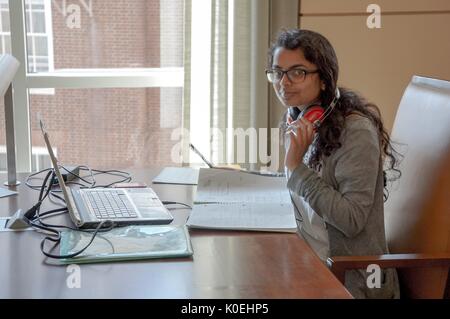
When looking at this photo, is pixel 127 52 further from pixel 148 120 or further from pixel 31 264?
pixel 31 264

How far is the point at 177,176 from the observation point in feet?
6.36

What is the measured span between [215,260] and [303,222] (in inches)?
17.8

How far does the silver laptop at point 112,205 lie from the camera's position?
1.39 m

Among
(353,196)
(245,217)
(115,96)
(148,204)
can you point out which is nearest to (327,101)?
(353,196)

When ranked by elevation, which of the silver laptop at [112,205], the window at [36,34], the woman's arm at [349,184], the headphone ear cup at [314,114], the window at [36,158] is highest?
the window at [36,34]

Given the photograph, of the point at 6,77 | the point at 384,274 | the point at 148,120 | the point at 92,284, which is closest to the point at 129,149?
the point at 148,120

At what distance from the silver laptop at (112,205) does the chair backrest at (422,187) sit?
0.65 metres

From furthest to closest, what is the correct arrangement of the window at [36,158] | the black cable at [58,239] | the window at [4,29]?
the window at [36,158] → the window at [4,29] → the black cable at [58,239]

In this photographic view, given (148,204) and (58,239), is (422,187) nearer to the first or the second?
(148,204)

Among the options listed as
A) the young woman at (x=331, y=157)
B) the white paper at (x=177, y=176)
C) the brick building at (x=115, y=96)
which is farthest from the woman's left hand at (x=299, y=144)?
the brick building at (x=115, y=96)

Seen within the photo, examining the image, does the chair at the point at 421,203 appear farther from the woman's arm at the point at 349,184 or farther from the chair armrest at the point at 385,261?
the woman's arm at the point at 349,184

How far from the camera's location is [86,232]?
1.34 meters

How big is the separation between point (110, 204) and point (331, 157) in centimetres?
59
